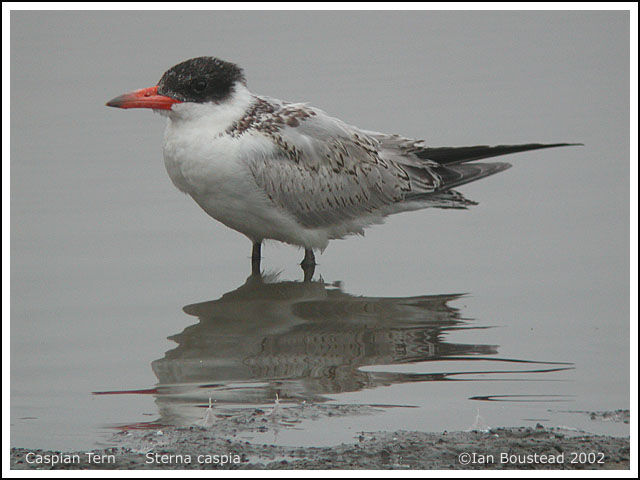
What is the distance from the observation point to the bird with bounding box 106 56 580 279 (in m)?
8.17

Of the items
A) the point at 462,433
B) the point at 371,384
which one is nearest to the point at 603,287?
the point at 371,384

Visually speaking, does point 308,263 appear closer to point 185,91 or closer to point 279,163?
point 279,163

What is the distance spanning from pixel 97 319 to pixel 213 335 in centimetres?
97

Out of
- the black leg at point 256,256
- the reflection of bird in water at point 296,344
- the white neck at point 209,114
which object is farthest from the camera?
the black leg at point 256,256

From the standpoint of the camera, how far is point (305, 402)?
593 centimetres

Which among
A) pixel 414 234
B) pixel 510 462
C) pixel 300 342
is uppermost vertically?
pixel 414 234

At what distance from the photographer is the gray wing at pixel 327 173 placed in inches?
330

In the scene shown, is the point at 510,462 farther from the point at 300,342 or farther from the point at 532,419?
the point at 300,342

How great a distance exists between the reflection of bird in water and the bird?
56 centimetres

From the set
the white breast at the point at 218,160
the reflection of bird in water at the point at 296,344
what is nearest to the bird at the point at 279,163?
the white breast at the point at 218,160

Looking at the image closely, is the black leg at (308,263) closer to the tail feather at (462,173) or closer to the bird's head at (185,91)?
the tail feather at (462,173)

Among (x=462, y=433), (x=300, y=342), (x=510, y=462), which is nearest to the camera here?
(x=510, y=462)

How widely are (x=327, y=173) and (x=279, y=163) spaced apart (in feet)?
1.76

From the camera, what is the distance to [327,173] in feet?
28.8
